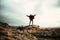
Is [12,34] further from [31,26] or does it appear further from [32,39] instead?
[31,26]

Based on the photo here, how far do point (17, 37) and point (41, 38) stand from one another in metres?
5.75

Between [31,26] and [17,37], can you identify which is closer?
[17,37]

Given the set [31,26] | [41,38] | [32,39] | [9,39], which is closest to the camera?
[9,39]

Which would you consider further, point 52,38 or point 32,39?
point 52,38

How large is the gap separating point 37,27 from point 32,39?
8.51m

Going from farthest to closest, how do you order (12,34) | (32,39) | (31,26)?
(31,26)
(32,39)
(12,34)

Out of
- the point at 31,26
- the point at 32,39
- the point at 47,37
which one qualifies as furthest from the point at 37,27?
the point at 32,39

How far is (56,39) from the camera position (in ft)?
97.1

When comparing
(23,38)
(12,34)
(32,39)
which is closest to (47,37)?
(32,39)

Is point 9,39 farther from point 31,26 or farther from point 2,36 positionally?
point 31,26

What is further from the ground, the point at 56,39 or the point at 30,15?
the point at 30,15

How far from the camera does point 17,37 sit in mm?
25078

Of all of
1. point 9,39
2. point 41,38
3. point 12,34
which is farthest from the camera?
Answer: point 41,38

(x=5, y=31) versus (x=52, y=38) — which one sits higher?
(x=5, y=31)
